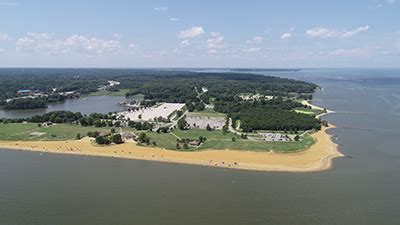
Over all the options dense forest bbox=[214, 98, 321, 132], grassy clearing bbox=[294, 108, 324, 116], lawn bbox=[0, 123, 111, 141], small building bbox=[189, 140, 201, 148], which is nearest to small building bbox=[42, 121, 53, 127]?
lawn bbox=[0, 123, 111, 141]

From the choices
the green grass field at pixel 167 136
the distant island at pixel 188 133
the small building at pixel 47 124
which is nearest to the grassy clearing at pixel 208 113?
the distant island at pixel 188 133

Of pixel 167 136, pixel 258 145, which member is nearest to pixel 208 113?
pixel 167 136

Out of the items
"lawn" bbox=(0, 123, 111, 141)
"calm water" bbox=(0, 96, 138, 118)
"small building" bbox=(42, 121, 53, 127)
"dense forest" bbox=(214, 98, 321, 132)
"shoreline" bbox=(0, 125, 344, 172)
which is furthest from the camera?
"calm water" bbox=(0, 96, 138, 118)

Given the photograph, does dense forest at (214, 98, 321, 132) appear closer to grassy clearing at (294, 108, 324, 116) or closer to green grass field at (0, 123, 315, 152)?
grassy clearing at (294, 108, 324, 116)

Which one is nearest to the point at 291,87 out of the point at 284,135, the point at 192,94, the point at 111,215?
the point at 192,94

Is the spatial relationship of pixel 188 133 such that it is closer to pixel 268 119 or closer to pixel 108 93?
pixel 268 119

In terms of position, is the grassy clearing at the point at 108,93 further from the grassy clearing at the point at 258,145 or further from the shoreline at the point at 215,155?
the grassy clearing at the point at 258,145
